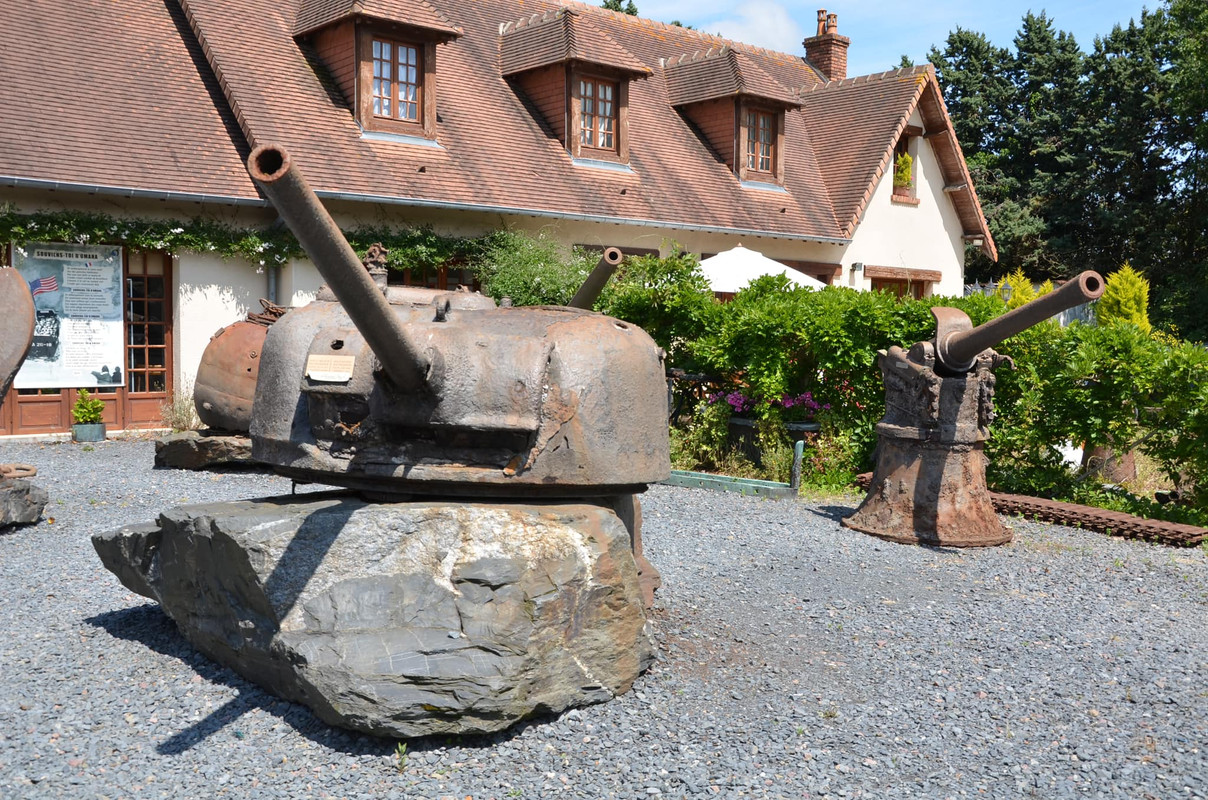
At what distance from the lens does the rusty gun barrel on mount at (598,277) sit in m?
5.41

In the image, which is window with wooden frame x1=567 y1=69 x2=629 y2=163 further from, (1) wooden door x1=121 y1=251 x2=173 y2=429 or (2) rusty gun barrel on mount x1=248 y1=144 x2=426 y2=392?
(2) rusty gun barrel on mount x1=248 y1=144 x2=426 y2=392

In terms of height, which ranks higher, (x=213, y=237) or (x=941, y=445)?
(x=213, y=237)

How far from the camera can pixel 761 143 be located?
19.5 meters

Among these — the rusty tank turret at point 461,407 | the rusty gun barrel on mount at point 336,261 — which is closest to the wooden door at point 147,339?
the rusty tank turret at point 461,407

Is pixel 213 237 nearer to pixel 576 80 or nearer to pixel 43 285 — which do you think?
pixel 43 285

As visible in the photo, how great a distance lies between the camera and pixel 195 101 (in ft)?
44.3

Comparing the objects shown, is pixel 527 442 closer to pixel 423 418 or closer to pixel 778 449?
pixel 423 418

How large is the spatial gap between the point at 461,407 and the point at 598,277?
162 cm

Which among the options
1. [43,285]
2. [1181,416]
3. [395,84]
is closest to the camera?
[1181,416]

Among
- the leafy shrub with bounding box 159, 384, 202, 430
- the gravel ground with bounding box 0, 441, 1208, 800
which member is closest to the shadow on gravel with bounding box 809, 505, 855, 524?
the gravel ground with bounding box 0, 441, 1208, 800

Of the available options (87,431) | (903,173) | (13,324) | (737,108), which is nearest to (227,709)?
(13,324)

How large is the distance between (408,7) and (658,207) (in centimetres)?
472

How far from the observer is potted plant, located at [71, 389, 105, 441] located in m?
12.1

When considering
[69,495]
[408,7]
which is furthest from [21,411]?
[408,7]
